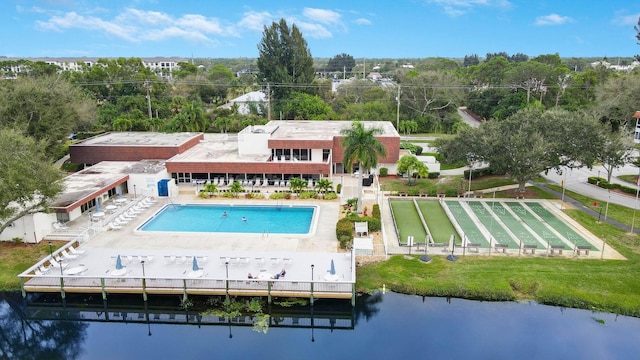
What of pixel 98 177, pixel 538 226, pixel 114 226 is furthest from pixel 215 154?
pixel 538 226

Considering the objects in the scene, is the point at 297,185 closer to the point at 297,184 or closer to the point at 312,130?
the point at 297,184

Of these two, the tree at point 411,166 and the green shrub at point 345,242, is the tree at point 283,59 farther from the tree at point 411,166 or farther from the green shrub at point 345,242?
the green shrub at point 345,242

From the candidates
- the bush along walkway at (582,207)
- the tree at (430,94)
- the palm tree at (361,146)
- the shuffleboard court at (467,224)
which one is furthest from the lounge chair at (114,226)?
the tree at (430,94)

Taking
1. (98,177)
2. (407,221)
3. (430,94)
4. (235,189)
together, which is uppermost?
(430,94)

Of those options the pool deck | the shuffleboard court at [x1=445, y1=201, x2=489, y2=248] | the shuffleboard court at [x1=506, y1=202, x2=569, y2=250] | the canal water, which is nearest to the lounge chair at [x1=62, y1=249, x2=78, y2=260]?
the pool deck

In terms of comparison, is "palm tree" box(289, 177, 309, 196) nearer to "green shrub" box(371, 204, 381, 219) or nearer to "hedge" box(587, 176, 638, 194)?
"green shrub" box(371, 204, 381, 219)

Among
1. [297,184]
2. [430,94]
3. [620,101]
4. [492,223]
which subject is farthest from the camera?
[430,94]
